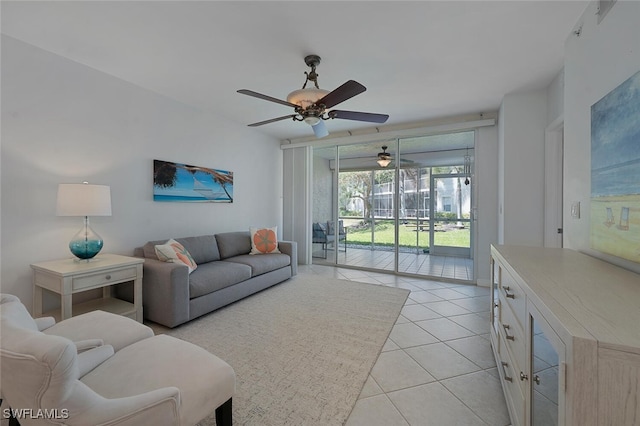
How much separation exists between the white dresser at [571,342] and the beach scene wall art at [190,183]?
12.1 ft

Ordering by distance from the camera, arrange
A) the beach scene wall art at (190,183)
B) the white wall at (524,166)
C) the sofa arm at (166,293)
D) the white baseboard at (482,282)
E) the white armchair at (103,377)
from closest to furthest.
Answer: the white armchair at (103,377)
the sofa arm at (166,293)
the white wall at (524,166)
the beach scene wall art at (190,183)
the white baseboard at (482,282)

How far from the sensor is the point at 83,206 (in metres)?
2.33

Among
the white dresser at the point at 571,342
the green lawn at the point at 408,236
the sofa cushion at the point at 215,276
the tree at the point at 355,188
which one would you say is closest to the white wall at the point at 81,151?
the sofa cushion at the point at 215,276

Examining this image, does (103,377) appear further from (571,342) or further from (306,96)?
(306,96)

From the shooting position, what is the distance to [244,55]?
2482 millimetres

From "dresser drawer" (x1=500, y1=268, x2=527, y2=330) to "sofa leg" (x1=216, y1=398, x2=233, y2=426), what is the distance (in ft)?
4.82

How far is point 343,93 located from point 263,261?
8.21 feet

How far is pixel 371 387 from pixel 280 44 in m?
2.76

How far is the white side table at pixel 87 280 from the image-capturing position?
2.12m

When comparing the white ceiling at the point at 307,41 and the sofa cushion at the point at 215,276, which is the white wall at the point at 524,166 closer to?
the white ceiling at the point at 307,41

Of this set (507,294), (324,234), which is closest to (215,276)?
(507,294)

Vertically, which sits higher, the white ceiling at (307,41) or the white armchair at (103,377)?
the white ceiling at (307,41)

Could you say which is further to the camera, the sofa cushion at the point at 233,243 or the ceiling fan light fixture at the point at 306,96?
the sofa cushion at the point at 233,243

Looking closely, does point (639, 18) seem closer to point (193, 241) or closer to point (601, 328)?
point (601, 328)
